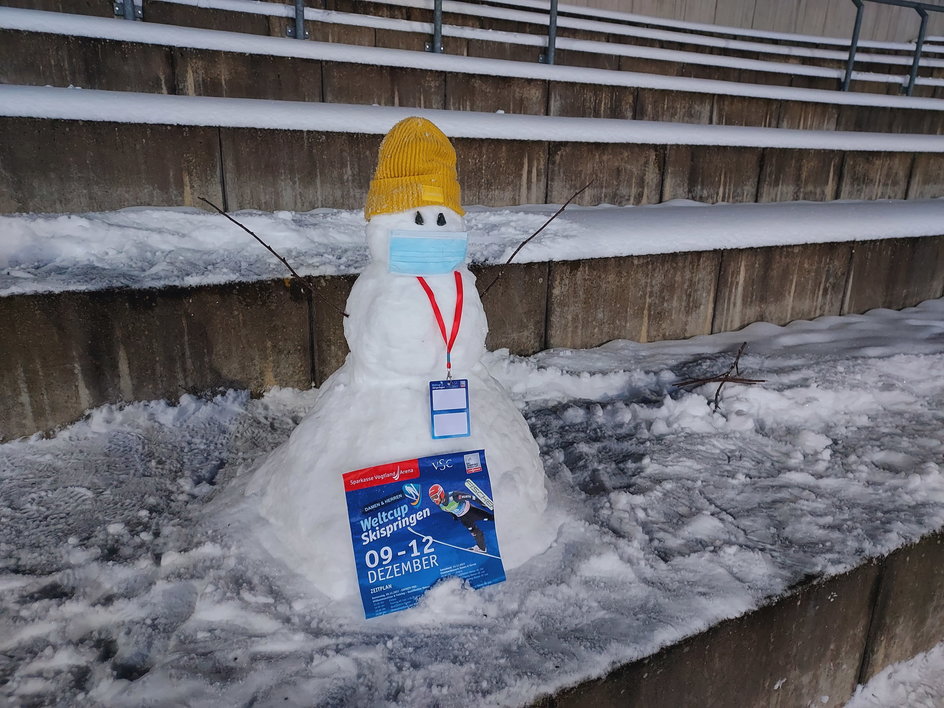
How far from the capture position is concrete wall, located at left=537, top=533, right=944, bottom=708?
42.1 inches

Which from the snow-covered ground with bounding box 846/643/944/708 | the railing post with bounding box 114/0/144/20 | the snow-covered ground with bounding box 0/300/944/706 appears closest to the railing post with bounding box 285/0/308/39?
the railing post with bounding box 114/0/144/20

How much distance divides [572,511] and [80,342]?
1271 millimetres

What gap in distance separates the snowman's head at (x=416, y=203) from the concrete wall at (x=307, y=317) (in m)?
0.29

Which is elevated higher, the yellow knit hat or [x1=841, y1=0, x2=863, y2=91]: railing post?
[x1=841, y1=0, x2=863, y2=91]: railing post

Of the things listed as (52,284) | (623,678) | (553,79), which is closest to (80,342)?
(52,284)

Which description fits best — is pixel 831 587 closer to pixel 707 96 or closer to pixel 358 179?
pixel 358 179

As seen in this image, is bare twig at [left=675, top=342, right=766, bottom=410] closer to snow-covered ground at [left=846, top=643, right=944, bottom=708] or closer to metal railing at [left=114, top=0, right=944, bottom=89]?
snow-covered ground at [left=846, top=643, right=944, bottom=708]

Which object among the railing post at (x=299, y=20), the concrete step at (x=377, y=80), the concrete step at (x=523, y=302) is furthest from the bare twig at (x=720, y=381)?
the railing post at (x=299, y=20)

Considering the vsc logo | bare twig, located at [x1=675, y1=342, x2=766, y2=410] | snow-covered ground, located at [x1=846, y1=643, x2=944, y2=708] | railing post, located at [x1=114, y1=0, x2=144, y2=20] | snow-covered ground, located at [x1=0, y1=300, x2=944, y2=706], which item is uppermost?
railing post, located at [x1=114, y1=0, x2=144, y2=20]

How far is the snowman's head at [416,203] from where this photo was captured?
1.14 m

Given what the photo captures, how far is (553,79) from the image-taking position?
3.64 meters

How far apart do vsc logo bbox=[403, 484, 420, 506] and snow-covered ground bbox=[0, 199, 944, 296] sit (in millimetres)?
903

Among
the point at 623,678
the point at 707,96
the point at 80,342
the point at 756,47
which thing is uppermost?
the point at 756,47

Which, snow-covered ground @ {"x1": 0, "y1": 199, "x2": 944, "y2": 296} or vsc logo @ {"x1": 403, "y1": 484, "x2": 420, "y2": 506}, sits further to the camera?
snow-covered ground @ {"x1": 0, "y1": 199, "x2": 944, "y2": 296}
